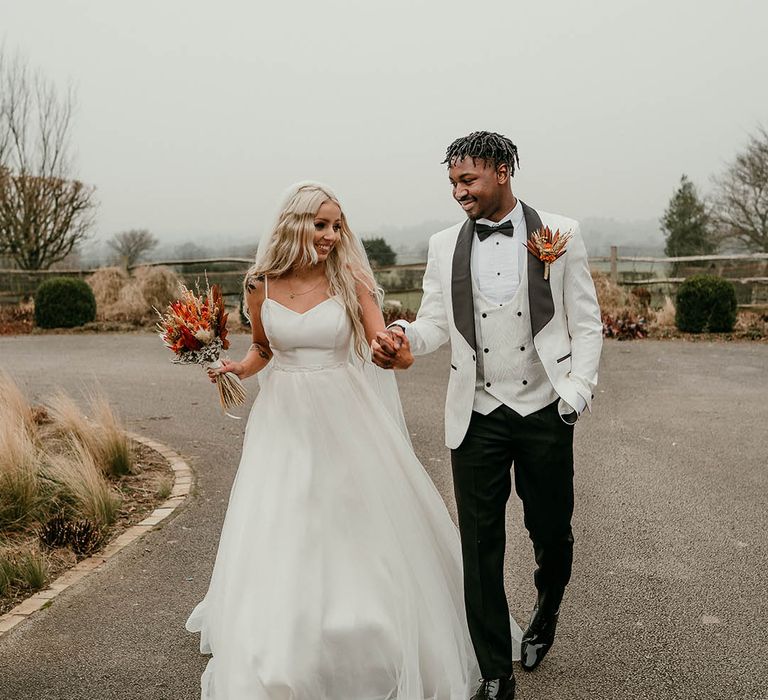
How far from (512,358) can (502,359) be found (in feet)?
0.13

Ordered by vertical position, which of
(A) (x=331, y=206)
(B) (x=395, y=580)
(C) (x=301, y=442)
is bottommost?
(B) (x=395, y=580)

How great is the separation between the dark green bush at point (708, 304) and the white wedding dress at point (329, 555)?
12664 millimetres

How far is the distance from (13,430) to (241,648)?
3795 millimetres

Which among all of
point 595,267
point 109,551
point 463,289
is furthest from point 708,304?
point 463,289

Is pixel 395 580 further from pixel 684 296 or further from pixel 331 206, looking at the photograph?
pixel 684 296

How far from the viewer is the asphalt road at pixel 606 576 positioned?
3656 millimetres

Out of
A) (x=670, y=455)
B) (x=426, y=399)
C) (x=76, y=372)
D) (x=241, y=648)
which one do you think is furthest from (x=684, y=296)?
(x=241, y=648)

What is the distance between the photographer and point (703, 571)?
4781mm

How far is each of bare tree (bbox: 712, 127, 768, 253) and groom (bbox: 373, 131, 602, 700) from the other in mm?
34593

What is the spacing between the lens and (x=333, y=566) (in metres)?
3.46

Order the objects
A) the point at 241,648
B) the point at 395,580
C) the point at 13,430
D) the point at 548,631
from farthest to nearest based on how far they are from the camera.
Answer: the point at 13,430, the point at 548,631, the point at 395,580, the point at 241,648

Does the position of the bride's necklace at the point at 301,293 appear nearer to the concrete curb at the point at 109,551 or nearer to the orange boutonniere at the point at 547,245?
the orange boutonniere at the point at 547,245

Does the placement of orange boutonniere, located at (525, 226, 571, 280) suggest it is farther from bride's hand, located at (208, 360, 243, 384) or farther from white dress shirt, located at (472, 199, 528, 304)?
bride's hand, located at (208, 360, 243, 384)

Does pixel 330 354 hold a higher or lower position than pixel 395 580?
higher
